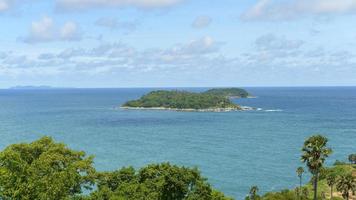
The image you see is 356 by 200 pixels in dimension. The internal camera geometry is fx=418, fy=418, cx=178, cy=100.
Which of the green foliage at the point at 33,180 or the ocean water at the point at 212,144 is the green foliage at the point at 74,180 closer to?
the green foliage at the point at 33,180

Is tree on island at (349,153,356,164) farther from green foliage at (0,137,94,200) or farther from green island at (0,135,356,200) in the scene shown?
green foliage at (0,137,94,200)

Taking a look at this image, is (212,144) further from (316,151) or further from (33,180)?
(33,180)

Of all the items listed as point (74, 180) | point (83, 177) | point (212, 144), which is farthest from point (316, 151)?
point (212, 144)

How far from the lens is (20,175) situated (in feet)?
108

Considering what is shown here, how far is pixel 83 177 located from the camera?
4369 centimetres

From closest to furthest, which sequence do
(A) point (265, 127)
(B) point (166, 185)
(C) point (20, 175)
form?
(C) point (20, 175) → (B) point (166, 185) → (A) point (265, 127)

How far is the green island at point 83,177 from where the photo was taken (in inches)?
1262

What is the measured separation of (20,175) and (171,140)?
119 metres

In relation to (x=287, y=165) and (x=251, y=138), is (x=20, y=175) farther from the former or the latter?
(x=251, y=138)

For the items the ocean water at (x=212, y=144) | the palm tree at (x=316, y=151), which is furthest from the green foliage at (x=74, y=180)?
the ocean water at (x=212, y=144)

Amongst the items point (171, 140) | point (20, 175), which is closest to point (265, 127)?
point (171, 140)

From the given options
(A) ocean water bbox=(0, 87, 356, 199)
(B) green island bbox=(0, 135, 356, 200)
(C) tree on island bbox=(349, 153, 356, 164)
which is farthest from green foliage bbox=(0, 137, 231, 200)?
(C) tree on island bbox=(349, 153, 356, 164)

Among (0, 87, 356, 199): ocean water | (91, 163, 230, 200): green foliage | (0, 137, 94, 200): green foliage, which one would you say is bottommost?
(0, 87, 356, 199): ocean water

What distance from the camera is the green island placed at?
1262 inches
